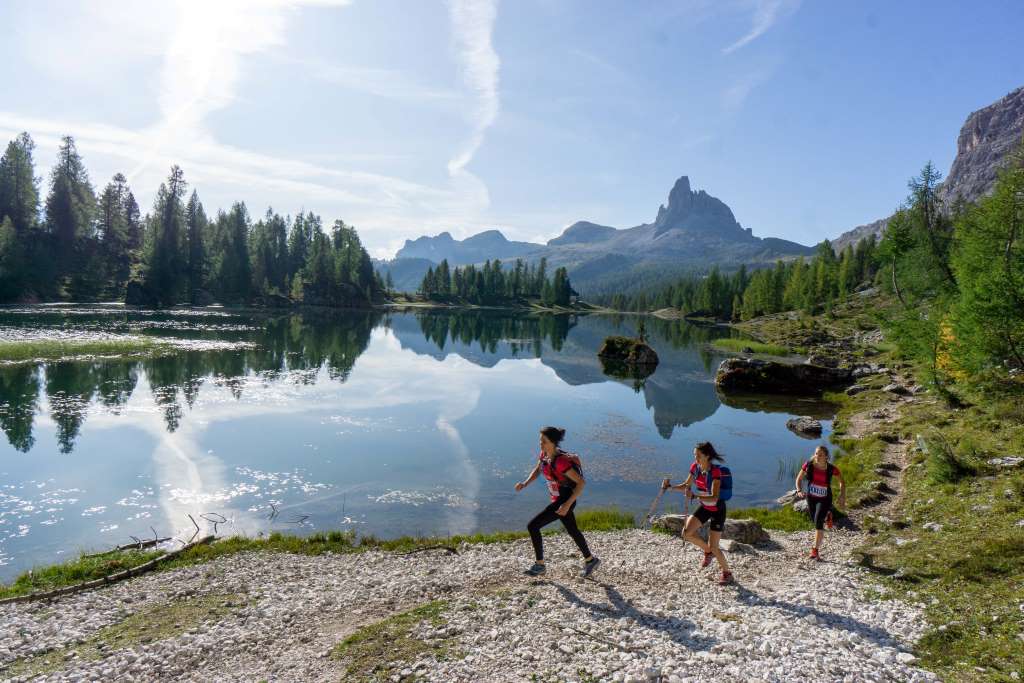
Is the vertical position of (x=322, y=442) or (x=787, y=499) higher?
(x=787, y=499)

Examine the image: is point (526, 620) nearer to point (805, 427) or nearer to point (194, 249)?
point (805, 427)

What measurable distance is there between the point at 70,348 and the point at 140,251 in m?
115

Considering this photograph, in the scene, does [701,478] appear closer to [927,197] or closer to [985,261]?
[985,261]

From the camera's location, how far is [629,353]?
3130 inches

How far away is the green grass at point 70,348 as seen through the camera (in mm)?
51219

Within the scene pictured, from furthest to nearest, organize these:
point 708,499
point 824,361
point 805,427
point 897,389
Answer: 1. point 824,361
2. point 897,389
3. point 805,427
4. point 708,499

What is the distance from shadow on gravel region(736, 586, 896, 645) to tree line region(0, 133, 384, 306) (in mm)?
138605

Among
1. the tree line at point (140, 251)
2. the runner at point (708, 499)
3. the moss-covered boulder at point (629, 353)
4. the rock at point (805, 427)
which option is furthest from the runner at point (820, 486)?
the tree line at point (140, 251)

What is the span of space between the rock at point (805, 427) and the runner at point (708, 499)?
29.7 meters

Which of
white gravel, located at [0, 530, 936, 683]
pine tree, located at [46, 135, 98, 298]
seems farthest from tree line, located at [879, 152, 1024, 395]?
pine tree, located at [46, 135, 98, 298]

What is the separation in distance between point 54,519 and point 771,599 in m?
25.3

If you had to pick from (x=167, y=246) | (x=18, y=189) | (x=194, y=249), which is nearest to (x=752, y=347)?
(x=167, y=246)

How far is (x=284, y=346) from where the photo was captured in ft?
247

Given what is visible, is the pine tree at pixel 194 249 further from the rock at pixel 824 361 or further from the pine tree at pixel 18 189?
the rock at pixel 824 361
